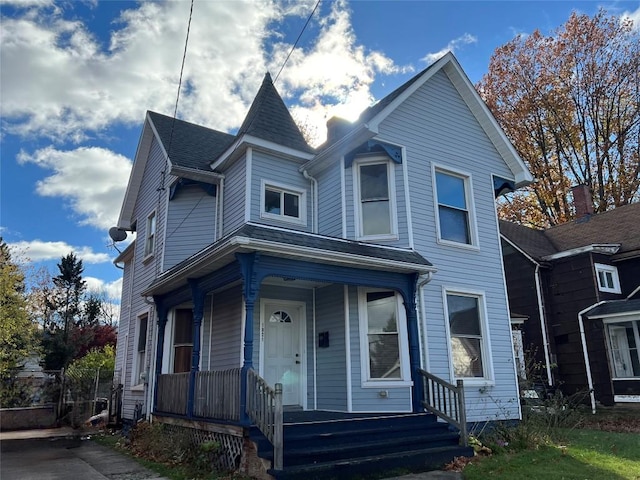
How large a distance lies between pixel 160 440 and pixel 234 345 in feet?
7.18

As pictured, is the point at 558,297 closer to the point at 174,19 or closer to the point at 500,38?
the point at 174,19

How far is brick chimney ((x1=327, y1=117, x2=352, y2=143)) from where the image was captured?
11984 millimetres

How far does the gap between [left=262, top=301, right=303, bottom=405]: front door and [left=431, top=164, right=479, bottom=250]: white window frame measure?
12.1 ft

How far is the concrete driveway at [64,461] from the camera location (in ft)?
24.4

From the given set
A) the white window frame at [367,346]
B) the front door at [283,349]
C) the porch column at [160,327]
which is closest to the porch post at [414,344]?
the white window frame at [367,346]

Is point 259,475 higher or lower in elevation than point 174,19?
lower

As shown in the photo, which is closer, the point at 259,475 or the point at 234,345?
the point at 259,475

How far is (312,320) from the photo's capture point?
33.4 feet

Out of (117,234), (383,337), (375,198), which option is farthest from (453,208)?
(117,234)

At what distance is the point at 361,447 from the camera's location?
6.88m

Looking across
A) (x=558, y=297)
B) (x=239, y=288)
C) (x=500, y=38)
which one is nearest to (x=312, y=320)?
(x=239, y=288)

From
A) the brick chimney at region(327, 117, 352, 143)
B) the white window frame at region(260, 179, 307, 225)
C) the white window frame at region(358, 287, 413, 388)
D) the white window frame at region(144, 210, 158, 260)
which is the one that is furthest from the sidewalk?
the brick chimney at region(327, 117, 352, 143)

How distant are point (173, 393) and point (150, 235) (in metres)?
5.34

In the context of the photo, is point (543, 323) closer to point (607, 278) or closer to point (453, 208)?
point (607, 278)
